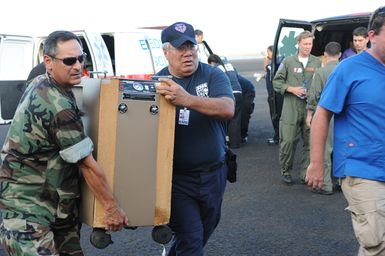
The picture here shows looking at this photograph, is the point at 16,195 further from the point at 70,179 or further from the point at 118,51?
the point at 118,51

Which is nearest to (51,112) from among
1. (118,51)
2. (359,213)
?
(359,213)

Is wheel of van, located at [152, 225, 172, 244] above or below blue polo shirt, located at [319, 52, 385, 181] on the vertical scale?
below

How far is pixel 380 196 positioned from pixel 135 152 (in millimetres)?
1417

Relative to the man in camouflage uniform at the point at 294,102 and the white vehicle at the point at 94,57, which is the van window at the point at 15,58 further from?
the man in camouflage uniform at the point at 294,102

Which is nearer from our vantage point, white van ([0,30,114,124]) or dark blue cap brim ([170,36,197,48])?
dark blue cap brim ([170,36,197,48])

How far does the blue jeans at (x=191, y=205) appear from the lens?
11.1ft

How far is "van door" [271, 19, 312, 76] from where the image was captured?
888 centimetres

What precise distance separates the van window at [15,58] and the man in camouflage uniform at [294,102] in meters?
5.14

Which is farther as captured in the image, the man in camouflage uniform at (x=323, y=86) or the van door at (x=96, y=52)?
the van door at (x=96, y=52)

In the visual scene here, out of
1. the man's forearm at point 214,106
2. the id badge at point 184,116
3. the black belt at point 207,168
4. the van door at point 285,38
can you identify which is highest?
the van door at point 285,38

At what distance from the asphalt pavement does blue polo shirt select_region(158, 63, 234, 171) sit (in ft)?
5.54

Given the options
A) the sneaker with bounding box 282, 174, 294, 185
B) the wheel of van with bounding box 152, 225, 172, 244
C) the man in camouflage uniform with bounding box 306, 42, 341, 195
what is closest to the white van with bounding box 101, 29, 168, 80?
the sneaker with bounding box 282, 174, 294, 185

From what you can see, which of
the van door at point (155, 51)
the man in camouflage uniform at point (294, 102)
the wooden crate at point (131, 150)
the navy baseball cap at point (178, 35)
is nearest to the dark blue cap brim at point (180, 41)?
the navy baseball cap at point (178, 35)

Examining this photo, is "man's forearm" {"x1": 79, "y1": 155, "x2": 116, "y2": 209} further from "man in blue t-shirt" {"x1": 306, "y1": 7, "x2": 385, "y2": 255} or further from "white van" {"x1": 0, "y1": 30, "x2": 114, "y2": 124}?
"white van" {"x1": 0, "y1": 30, "x2": 114, "y2": 124}
